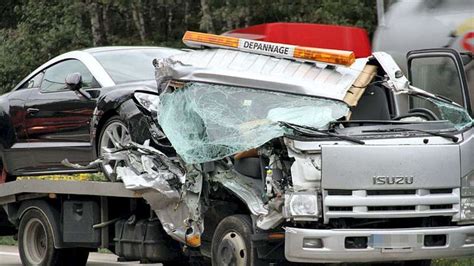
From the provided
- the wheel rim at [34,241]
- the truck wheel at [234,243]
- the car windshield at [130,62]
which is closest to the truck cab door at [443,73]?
the truck wheel at [234,243]

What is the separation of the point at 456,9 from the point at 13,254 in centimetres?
687

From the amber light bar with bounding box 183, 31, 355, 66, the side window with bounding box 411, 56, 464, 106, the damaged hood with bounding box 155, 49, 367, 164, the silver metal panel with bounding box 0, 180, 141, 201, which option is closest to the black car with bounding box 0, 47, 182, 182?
the silver metal panel with bounding box 0, 180, 141, 201

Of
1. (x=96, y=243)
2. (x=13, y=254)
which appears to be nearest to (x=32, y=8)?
(x=13, y=254)

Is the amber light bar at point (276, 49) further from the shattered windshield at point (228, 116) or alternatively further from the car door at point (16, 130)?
the car door at point (16, 130)

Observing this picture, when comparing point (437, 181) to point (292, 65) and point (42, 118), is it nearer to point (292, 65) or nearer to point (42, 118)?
point (292, 65)

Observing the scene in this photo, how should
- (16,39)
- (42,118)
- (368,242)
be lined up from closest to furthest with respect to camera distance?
(368,242) → (42,118) → (16,39)

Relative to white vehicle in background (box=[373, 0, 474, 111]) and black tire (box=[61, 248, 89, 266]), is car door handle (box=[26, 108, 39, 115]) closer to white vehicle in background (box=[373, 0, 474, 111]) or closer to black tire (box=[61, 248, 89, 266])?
black tire (box=[61, 248, 89, 266])

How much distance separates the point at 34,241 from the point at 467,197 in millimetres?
5466

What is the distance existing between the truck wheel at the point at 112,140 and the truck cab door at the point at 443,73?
2855 millimetres

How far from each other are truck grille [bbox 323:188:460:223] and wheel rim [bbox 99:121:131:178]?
2.61 metres

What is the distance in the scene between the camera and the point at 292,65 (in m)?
9.23

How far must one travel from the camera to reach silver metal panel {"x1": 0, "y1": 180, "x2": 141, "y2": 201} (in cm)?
1001

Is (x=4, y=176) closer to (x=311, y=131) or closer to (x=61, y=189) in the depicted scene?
(x=61, y=189)

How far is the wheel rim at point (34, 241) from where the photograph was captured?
1183cm
